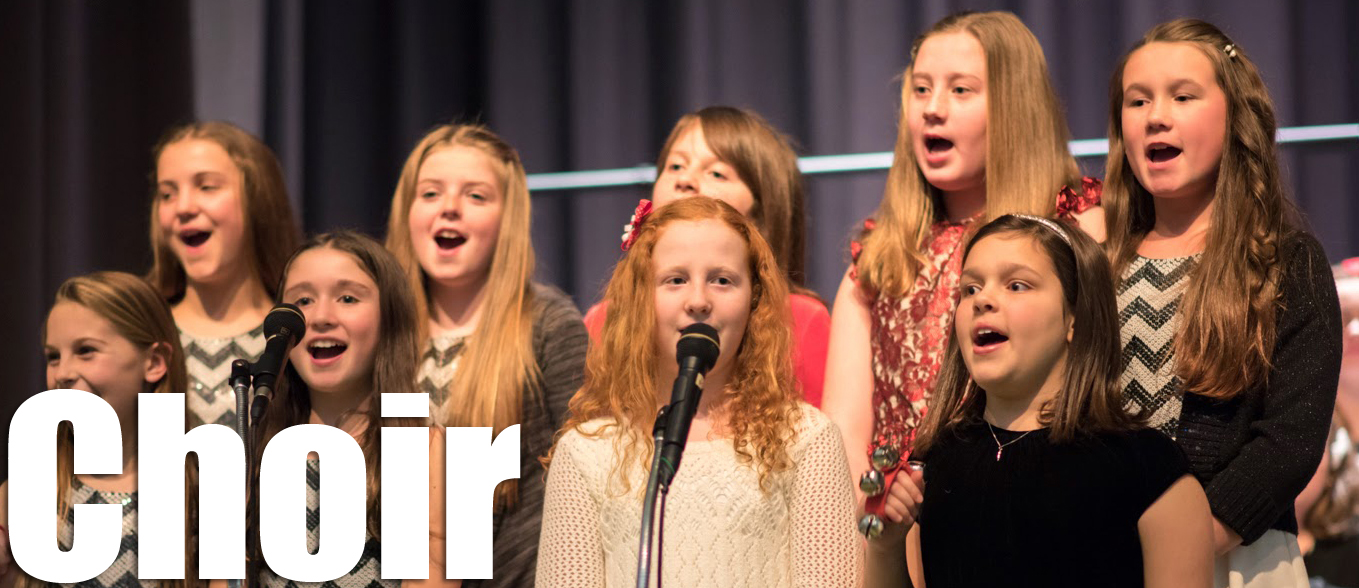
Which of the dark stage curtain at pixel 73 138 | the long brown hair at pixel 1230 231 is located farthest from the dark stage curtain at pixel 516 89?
the long brown hair at pixel 1230 231

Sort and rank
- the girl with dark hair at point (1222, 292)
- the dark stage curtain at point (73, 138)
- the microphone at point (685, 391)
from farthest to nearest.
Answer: the dark stage curtain at point (73, 138)
the girl with dark hair at point (1222, 292)
the microphone at point (685, 391)

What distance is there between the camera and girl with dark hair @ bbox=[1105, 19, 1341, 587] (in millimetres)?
2266

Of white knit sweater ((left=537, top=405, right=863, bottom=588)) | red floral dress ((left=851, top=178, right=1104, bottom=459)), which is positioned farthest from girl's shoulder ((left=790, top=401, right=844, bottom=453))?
red floral dress ((left=851, top=178, right=1104, bottom=459))

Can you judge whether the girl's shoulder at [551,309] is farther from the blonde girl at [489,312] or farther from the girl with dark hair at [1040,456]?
the girl with dark hair at [1040,456]

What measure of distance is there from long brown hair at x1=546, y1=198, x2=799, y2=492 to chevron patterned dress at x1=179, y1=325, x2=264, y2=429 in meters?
1.01

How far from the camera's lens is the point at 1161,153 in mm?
2482

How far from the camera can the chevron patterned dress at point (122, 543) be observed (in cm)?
286

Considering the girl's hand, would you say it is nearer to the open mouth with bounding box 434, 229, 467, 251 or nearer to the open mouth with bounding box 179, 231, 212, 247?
the open mouth with bounding box 434, 229, 467, 251

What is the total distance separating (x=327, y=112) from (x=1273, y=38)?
107 inches

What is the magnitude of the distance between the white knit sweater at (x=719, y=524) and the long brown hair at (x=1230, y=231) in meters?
0.57

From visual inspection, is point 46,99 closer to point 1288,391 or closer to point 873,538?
point 873,538

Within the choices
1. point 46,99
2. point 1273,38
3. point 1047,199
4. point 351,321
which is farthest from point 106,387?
point 1273,38

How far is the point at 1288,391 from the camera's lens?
2.28 metres

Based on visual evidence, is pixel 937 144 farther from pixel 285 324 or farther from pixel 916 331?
pixel 285 324
